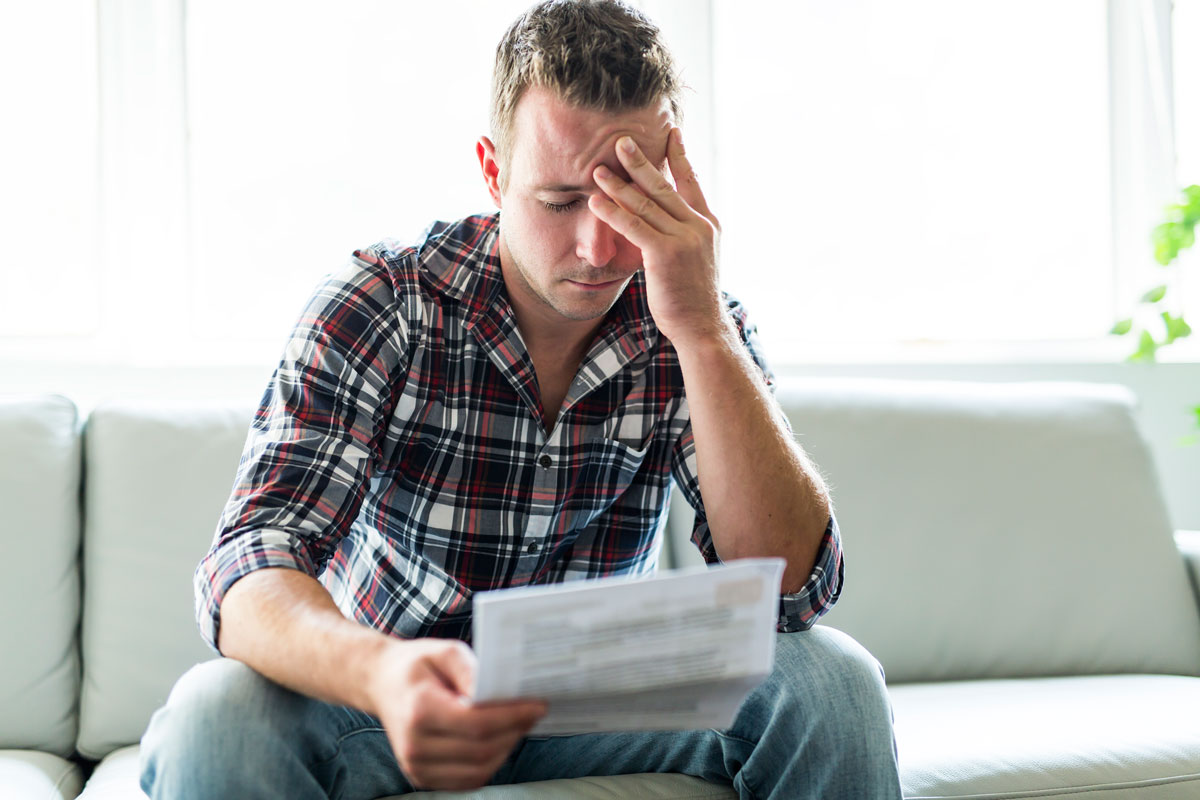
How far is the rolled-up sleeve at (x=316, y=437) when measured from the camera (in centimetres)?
94

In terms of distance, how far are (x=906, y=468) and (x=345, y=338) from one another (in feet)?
3.41

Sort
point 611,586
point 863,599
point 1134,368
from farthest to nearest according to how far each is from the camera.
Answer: point 1134,368, point 863,599, point 611,586

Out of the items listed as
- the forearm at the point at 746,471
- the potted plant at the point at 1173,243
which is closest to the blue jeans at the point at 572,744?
the forearm at the point at 746,471

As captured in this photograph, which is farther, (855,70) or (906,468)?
(855,70)

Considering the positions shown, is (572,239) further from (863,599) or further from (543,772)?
(863,599)

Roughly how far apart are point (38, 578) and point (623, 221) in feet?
3.23

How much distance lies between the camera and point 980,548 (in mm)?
1716

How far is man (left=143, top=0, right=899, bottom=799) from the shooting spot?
973 millimetres

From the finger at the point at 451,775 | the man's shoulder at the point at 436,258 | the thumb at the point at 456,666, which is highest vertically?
the man's shoulder at the point at 436,258

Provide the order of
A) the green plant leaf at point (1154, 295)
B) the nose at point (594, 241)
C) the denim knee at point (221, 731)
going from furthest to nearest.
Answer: the green plant leaf at point (1154, 295) → the nose at point (594, 241) → the denim knee at point (221, 731)

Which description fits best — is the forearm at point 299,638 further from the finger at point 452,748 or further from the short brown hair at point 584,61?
the short brown hair at point 584,61

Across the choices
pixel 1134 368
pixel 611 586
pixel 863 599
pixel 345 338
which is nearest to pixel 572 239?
pixel 345 338

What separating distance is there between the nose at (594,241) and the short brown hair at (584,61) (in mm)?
121

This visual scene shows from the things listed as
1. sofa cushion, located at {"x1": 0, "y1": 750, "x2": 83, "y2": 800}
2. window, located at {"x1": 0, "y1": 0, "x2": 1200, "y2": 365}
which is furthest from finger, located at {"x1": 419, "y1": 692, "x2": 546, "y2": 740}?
window, located at {"x1": 0, "y1": 0, "x2": 1200, "y2": 365}
